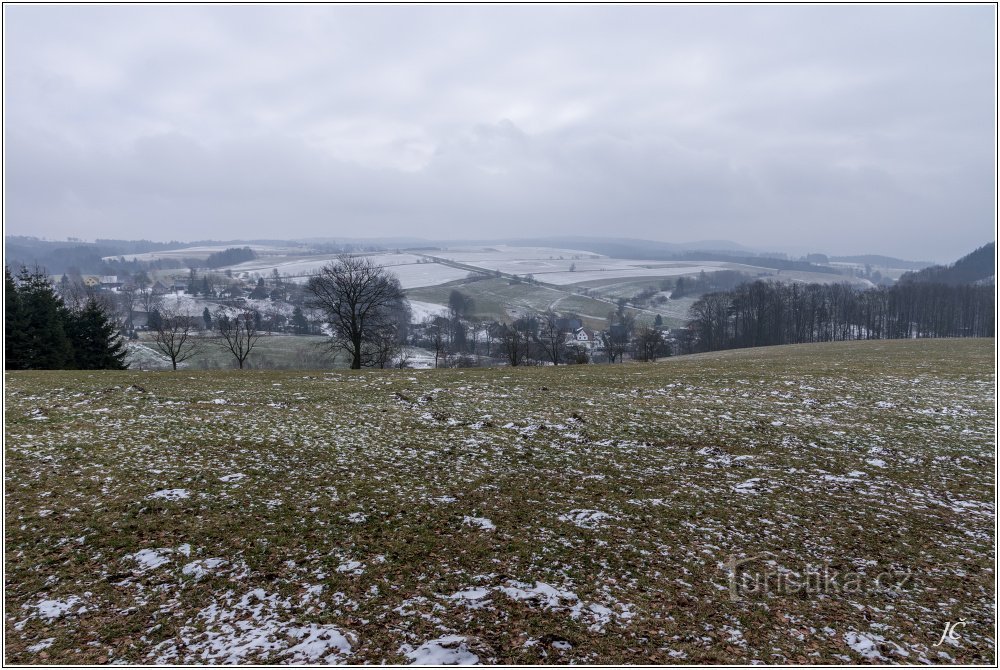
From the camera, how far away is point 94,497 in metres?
9.92

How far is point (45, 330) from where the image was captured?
3462 cm

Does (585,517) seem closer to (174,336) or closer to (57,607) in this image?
(57,607)

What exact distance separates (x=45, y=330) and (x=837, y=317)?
145m

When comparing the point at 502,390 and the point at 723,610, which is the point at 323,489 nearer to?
the point at 723,610

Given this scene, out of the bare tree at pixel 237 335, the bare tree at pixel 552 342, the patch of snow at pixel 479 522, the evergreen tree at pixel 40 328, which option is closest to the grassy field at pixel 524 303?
the bare tree at pixel 552 342

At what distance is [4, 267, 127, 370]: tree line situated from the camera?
33188 millimetres

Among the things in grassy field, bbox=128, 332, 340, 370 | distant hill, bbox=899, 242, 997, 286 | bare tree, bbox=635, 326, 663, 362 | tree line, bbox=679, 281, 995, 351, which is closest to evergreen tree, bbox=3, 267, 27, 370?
grassy field, bbox=128, 332, 340, 370

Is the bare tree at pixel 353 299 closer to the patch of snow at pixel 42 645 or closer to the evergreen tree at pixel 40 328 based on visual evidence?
the evergreen tree at pixel 40 328

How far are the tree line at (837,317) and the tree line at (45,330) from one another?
10443cm

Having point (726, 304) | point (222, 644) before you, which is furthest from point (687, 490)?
point (726, 304)

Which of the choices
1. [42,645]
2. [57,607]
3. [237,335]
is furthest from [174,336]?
[42,645]

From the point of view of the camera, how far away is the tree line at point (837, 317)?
10944cm

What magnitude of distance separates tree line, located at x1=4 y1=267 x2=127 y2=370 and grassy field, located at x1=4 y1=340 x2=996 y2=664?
2329cm

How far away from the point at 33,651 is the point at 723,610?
976cm
